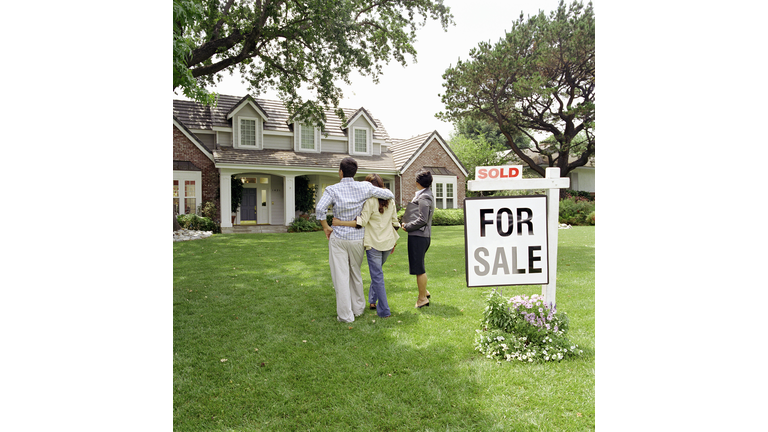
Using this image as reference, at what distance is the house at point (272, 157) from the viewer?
17906 mm

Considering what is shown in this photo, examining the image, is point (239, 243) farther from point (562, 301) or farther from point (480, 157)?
point (480, 157)

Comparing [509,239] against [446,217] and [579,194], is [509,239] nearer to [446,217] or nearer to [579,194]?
[446,217]

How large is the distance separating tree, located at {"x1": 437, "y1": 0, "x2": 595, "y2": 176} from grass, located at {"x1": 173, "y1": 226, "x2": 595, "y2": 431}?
825 inches

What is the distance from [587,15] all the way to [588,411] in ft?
86.3

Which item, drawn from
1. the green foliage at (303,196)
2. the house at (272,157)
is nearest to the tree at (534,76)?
the house at (272,157)

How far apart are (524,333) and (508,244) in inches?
34.4

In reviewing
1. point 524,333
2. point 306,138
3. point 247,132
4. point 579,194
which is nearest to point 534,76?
point 579,194

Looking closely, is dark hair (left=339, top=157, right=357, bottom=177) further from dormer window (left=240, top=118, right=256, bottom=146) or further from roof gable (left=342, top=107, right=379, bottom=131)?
roof gable (left=342, top=107, right=379, bottom=131)

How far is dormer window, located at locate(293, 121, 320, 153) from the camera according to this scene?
20.9 meters

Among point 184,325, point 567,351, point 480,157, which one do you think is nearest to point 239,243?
point 184,325

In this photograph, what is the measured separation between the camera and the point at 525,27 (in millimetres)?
24703

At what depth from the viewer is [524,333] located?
3.83 m

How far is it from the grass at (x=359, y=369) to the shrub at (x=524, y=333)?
0.42ft

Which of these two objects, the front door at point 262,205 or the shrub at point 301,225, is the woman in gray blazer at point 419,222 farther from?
the front door at point 262,205
